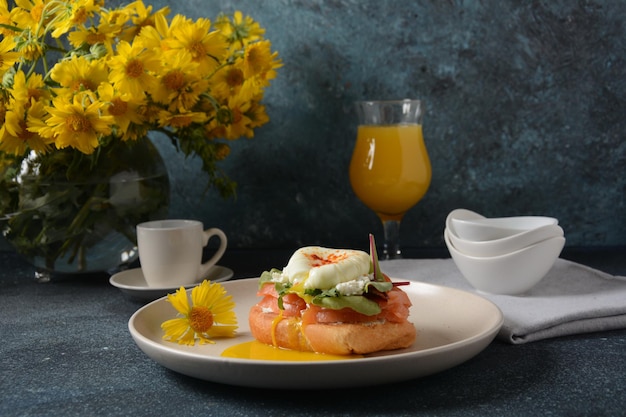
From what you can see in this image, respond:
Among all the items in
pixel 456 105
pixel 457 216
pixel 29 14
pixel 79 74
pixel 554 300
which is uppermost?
pixel 29 14

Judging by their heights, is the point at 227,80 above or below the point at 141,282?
above

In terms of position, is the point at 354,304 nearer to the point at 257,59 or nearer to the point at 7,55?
the point at 257,59

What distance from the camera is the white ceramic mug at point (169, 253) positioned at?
4.67 ft

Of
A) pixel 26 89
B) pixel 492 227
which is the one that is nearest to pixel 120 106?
pixel 26 89

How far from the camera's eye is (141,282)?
4.87ft

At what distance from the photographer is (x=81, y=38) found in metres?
1.42

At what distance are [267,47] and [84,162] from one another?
0.40 meters

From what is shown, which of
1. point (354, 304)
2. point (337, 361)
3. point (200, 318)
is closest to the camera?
point (337, 361)

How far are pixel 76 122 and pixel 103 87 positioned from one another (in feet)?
0.25

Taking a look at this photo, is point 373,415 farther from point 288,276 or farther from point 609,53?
point 609,53

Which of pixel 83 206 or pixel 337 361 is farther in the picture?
pixel 83 206

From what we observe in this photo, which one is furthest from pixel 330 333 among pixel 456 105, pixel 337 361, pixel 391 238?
pixel 456 105

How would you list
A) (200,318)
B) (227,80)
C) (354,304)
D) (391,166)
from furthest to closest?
(391,166) < (227,80) < (200,318) < (354,304)

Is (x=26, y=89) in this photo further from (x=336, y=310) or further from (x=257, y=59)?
(x=336, y=310)
